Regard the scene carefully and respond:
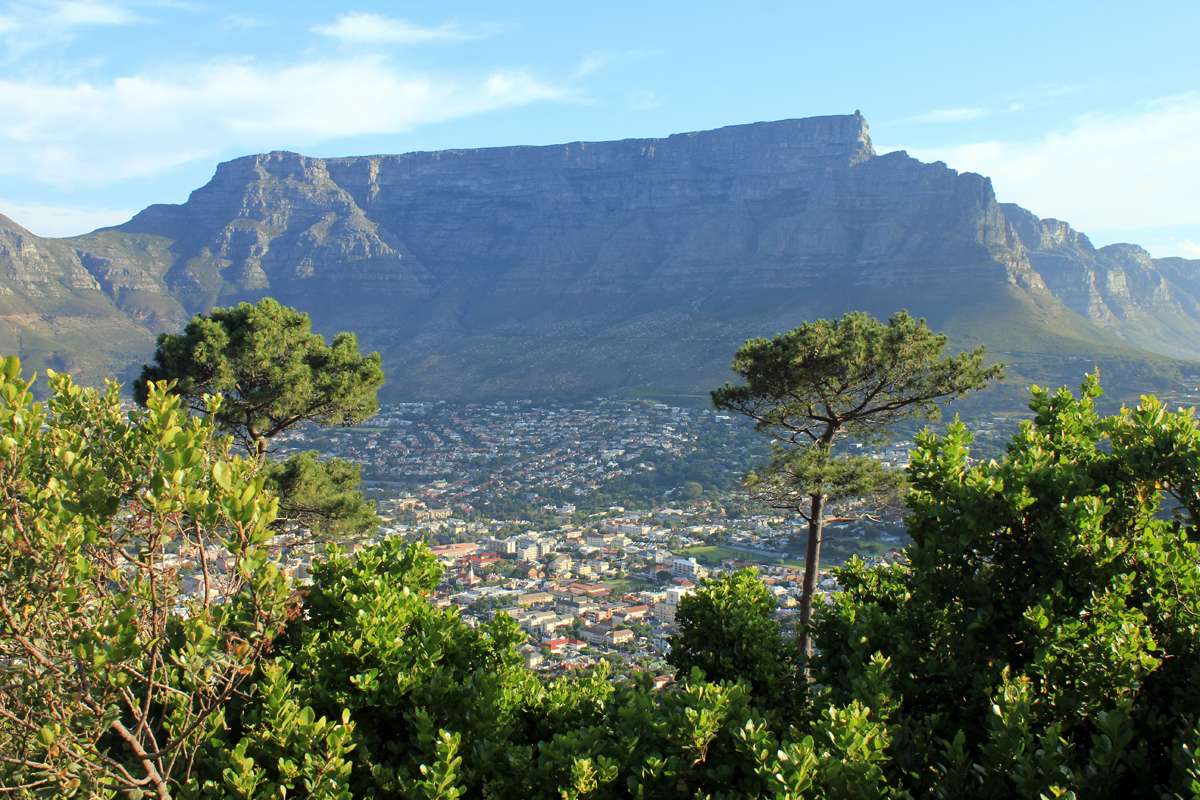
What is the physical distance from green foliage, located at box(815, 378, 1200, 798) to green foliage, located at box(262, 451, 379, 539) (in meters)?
10.4

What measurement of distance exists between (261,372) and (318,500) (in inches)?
99.8

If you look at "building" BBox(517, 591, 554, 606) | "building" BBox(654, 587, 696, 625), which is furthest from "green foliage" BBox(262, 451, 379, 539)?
"building" BBox(517, 591, 554, 606)

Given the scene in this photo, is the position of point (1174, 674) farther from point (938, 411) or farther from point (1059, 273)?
point (1059, 273)

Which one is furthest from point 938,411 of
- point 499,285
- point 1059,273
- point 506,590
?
point 1059,273

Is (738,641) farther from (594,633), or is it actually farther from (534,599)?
(534,599)

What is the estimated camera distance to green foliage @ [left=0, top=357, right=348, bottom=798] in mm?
3057

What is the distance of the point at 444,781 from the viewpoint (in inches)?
166

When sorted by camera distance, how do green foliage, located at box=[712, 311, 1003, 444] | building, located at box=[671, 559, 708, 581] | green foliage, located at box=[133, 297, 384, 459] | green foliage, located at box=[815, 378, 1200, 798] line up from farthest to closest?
building, located at box=[671, 559, 708, 581]
green foliage, located at box=[133, 297, 384, 459]
green foliage, located at box=[712, 311, 1003, 444]
green foliage, located at box=[815, 378, 1200, 798]

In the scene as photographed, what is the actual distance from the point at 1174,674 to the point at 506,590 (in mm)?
23950

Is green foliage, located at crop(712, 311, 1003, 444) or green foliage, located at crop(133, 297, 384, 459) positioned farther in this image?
green foliage, located at crop(133, 297, 384, 459)

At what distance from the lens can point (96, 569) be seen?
10.8 feet

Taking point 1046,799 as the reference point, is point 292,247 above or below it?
above

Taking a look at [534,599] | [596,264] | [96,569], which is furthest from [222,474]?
[596,264]

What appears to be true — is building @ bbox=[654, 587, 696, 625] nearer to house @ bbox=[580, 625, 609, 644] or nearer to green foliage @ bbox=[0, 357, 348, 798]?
house @ bbox=[580, 625, 609, 644]
